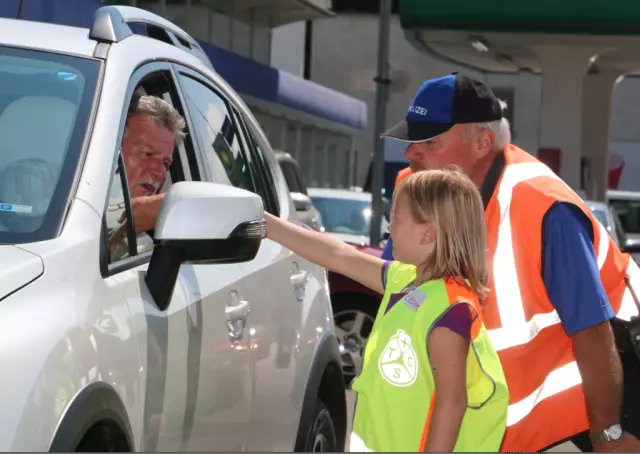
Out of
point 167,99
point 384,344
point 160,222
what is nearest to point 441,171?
point 384,344

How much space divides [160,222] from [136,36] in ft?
2.92

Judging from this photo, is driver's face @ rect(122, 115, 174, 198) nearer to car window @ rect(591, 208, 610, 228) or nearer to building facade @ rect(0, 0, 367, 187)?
car window @ rect(591, 208, 610, 228)

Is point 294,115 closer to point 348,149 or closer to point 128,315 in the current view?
point 348,149

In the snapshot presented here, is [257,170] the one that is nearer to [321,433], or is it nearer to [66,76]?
[321,433]

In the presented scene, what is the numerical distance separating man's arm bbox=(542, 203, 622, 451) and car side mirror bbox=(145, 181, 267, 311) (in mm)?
769

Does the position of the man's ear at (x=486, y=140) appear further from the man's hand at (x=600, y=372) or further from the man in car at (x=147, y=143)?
the man in car at (x=147, y=143)

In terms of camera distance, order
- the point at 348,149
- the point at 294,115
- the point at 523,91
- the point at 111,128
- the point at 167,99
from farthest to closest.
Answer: the point at 523,91, the point at 348,149, the point at 294,115, the point at 167,99, the point at 111,128

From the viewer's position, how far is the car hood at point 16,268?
3.05 metres

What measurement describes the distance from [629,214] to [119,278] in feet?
102

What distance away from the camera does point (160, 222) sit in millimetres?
3660

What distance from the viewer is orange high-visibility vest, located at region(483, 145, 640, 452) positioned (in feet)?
13.1

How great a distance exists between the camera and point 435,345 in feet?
11.4

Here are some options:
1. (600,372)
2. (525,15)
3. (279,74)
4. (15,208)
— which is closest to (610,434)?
(600,372)

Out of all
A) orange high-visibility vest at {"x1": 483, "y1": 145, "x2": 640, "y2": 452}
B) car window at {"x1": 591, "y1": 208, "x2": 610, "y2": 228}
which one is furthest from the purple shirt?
car window at {"x1": 591, "y1": 208, "x2": 610, "y2": 228}
